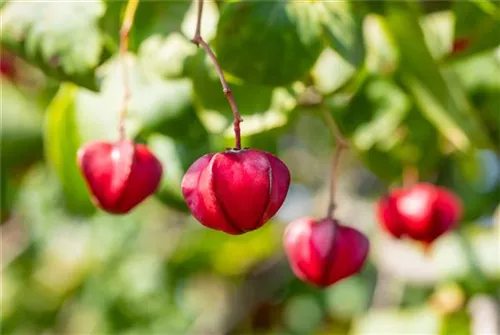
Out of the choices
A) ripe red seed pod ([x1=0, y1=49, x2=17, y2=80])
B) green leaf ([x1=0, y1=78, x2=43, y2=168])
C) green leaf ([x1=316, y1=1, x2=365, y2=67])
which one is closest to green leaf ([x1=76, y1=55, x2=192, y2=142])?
green leaf ([x1=316, y1=1, x2=365, y2=67])

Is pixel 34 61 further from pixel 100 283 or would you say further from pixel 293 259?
pixel 100 283

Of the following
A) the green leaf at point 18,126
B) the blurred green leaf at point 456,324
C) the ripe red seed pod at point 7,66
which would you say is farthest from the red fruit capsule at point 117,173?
the ripe red seed pod at point 7,66

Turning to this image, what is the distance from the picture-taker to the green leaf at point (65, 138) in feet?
5.34

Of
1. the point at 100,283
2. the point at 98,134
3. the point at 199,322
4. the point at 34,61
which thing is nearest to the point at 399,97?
the point at 98,134

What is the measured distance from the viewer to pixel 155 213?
3.31m

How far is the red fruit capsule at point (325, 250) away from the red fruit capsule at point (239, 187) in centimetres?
26

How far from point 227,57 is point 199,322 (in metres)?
2.18

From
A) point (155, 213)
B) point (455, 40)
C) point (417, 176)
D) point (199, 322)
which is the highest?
point (455, 40)

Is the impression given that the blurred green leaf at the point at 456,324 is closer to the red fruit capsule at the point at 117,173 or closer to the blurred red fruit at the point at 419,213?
the blurred red fruit at the point at 419,213

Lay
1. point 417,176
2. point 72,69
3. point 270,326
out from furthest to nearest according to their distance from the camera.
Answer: point 270,326
point 417,176
point 72,69

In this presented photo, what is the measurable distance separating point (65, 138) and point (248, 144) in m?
0.31

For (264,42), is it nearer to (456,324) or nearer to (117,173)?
(117,173)

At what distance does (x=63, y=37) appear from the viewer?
1293mm

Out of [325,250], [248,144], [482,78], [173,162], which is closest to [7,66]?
[173,162]
